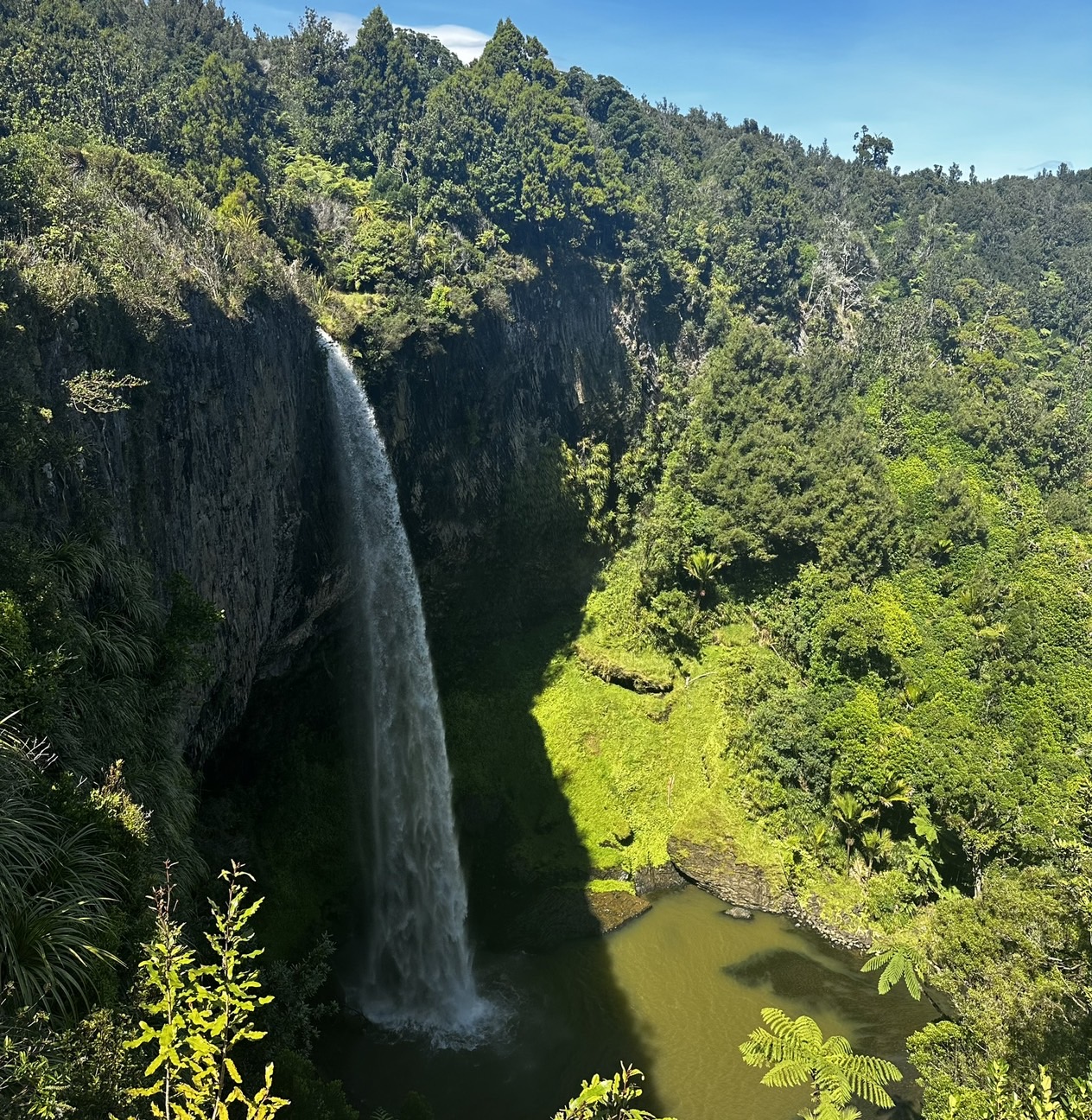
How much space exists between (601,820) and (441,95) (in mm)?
43348

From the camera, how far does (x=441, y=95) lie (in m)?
48.2

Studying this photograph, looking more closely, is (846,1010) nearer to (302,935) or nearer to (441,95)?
(302,935)

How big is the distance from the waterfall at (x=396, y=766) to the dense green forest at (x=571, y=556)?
208 cm

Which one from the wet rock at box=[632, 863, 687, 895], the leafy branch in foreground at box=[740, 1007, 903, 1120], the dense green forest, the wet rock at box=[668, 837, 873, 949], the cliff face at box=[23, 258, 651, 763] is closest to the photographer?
the dense green forest

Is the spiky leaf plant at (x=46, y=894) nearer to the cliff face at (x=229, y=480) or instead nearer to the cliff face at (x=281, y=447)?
the cliff face at (x=281, y=447)

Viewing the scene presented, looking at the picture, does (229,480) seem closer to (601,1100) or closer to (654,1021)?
(601,1100)

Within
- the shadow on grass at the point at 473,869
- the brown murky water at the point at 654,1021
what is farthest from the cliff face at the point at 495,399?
the brown murky water at the point at 654,1021

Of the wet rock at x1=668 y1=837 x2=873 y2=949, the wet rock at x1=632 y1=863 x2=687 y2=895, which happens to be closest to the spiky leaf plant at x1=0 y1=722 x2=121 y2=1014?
the wet rock at x1=632 y1=863 x2=687 y2=895

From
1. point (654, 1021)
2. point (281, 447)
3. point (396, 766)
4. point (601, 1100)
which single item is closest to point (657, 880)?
point (654, 1021)

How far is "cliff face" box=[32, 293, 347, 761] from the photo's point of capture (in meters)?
15.3

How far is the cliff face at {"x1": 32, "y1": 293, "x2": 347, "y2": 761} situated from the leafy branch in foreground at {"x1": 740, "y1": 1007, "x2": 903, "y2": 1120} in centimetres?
1301

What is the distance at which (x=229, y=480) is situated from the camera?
65.9ft

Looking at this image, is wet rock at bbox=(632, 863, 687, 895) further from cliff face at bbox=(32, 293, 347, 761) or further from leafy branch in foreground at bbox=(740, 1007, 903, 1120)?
cliff face at bbox=(32, 293, 347, 761)

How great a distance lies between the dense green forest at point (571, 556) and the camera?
917 centimetres
